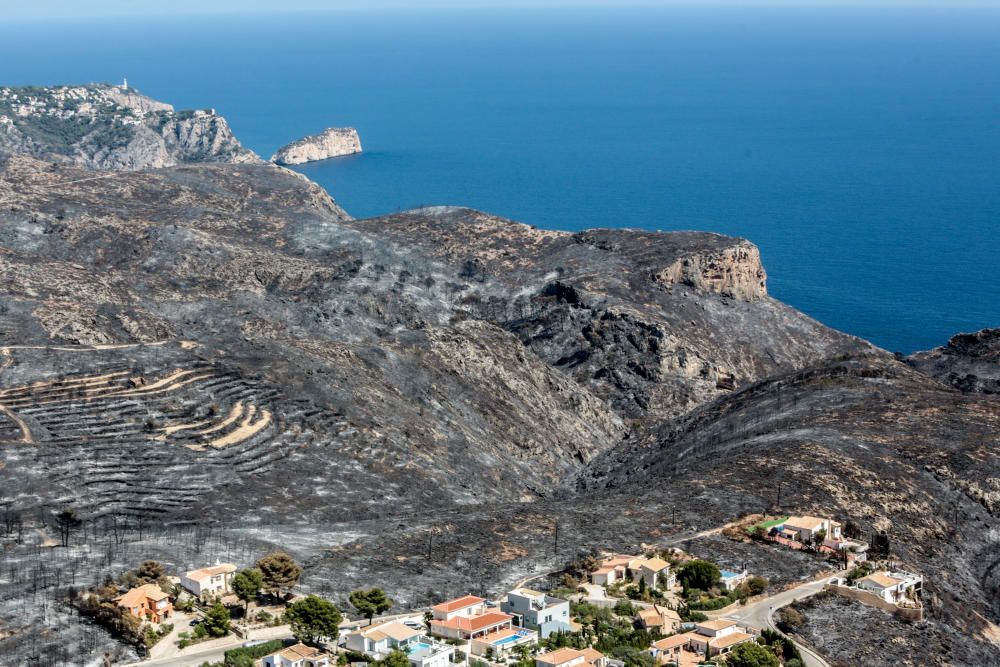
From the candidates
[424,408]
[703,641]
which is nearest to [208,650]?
[703,641]

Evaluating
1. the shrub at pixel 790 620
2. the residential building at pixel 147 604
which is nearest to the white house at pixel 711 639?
the shrub at pixel 790 620

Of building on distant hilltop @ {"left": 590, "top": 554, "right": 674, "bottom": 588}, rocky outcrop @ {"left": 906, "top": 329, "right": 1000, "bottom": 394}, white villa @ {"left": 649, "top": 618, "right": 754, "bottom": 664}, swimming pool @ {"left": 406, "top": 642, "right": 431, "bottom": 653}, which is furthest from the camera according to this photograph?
rocky outcrop @ {"left": 906, "top": 329, "right": 1000, "bottom": 394}

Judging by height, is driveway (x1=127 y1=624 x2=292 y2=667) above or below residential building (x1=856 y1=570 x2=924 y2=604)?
below

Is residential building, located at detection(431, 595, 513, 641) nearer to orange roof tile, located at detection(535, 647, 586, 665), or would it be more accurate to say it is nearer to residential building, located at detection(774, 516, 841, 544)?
orange roof tile, located at detection(535, 647, 586, 665)

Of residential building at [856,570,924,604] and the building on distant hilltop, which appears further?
the building on distant hilltop

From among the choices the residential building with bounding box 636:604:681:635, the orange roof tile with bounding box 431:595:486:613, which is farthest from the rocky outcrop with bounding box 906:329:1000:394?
the orange roof tile with bounding box 431:595:486:613

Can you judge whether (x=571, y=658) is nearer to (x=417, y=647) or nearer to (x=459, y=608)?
(x=417, y=647)
